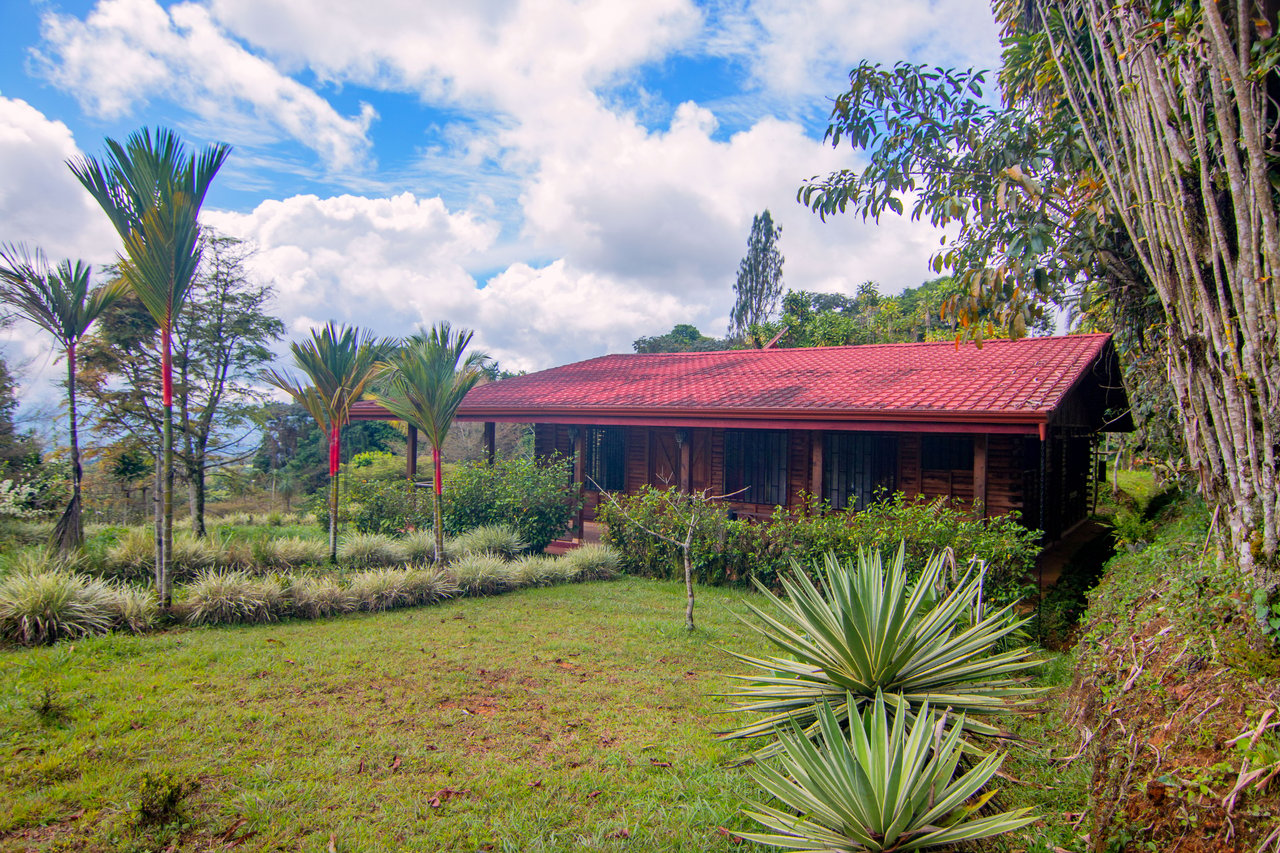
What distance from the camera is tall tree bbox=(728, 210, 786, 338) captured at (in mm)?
37906

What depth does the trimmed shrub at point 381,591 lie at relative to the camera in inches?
282

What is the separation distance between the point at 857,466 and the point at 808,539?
3.70 meters

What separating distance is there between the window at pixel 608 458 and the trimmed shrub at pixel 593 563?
4599 millimetres

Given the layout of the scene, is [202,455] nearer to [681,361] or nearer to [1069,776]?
[681,361]

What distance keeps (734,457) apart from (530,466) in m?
4.16

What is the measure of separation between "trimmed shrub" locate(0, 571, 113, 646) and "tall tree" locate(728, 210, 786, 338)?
34.3 metres

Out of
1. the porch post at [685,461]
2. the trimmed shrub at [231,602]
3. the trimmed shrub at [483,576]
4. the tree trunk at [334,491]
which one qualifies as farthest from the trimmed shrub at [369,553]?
the porch post at [685,461]

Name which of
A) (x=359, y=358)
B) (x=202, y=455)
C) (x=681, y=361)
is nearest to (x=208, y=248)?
(x=202, y=455)

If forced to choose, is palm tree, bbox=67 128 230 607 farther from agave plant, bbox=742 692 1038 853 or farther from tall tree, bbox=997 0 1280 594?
tall tree, bbox=997 0 1280 594

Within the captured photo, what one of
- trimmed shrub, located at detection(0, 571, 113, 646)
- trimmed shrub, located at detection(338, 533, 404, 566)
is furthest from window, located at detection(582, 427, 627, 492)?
trimmed shrub, located at detection(0, 571, 113, 646)

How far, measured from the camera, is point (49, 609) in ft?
18.0

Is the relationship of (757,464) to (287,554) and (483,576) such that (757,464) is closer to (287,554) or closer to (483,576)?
(483,576)

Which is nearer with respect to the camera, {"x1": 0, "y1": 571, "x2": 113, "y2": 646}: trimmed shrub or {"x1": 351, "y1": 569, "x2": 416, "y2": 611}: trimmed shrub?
{"x1": 0, "y1": 571, "x2": 113, "y2": 646}: trimmed shrub

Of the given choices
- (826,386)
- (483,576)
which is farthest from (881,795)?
(826,386)
